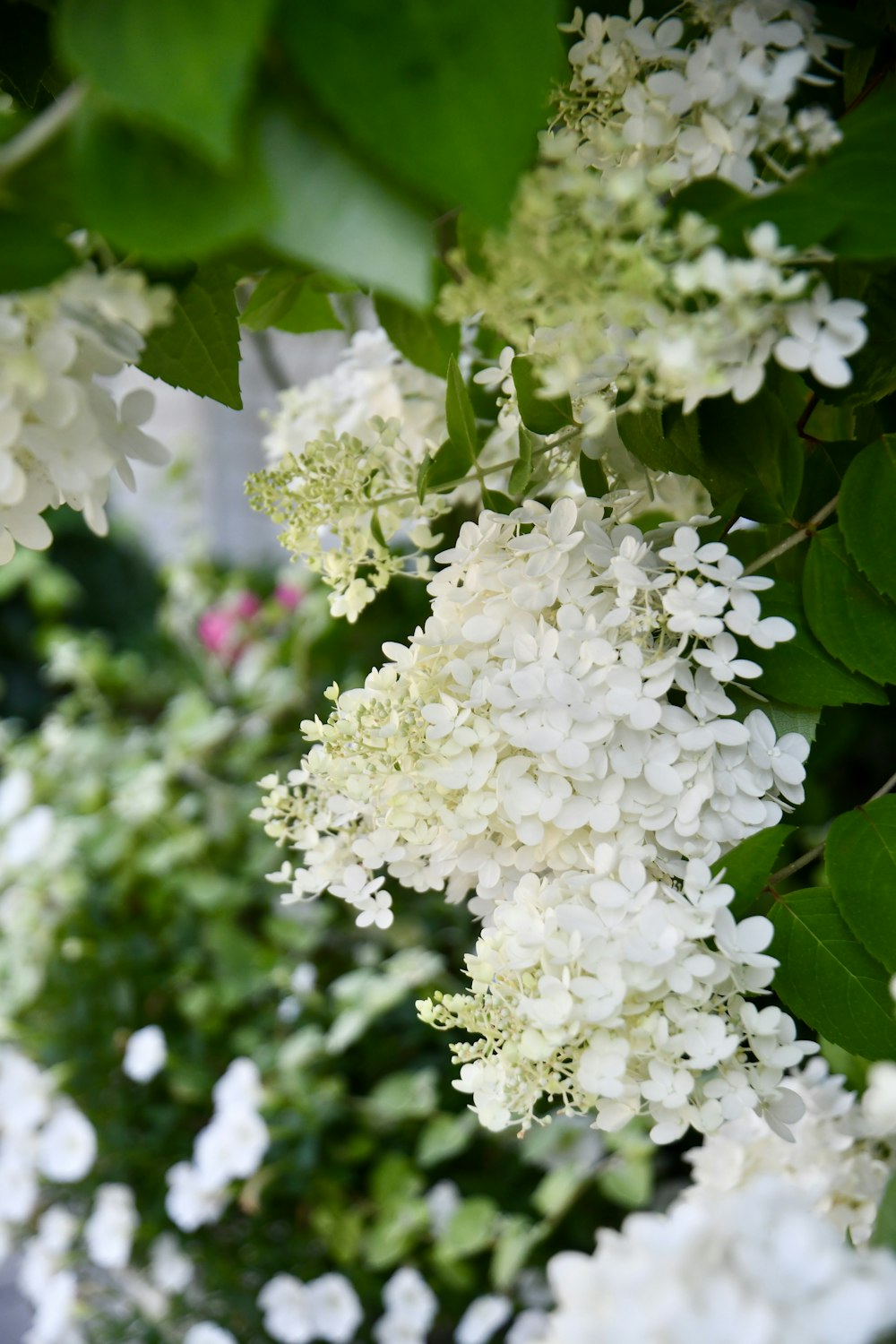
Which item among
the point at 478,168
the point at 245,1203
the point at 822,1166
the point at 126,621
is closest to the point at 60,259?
the point at 478,168

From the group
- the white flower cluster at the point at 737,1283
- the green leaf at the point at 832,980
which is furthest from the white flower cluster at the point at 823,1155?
the white flower cluster at the point at 737,1283

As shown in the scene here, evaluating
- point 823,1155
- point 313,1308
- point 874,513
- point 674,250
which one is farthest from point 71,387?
point 313,1308

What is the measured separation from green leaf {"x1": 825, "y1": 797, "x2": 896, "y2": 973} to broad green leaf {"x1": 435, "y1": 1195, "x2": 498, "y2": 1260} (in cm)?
76

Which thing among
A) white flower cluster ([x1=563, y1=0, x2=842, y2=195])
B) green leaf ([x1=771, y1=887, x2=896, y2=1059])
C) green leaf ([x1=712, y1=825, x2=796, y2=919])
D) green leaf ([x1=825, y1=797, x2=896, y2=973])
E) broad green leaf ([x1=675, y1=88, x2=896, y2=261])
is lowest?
green leaf ([x1=771, y1=887, x2=896, y2=1059])

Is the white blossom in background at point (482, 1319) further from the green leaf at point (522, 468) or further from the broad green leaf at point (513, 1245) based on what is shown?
the green leaf at point (522, 468)

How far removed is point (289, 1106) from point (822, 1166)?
2.39ft

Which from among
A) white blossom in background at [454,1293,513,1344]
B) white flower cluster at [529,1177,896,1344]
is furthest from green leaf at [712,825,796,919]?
white blossom in background at [454,1293,513,1344]

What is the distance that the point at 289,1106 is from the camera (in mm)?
1097

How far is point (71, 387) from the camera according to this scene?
0.27 meters

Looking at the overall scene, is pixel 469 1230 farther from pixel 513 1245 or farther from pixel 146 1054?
pixel 146 1054

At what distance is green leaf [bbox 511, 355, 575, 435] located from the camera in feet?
1.25

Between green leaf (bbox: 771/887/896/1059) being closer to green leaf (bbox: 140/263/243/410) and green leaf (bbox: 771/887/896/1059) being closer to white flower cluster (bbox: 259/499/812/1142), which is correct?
white flower cluster (bbox: 259/499/812/1142)

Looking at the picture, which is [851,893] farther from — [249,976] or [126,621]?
[126,621]

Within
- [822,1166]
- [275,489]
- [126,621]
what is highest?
[275,489]
